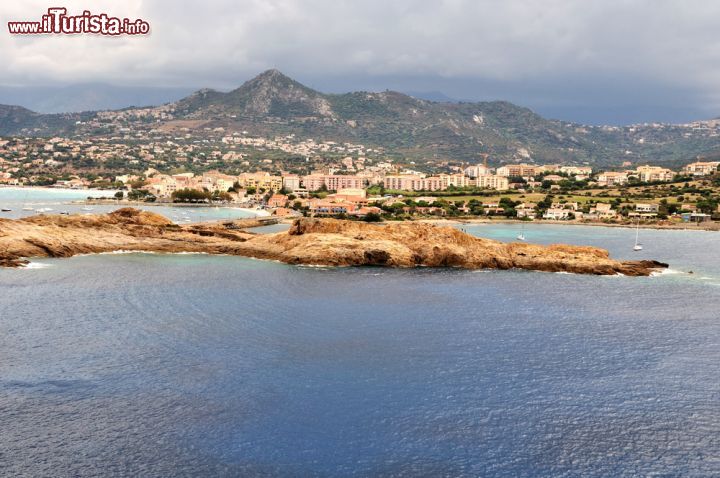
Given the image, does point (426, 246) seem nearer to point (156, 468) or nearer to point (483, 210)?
point (156, 468)

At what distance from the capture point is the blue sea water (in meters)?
17.4

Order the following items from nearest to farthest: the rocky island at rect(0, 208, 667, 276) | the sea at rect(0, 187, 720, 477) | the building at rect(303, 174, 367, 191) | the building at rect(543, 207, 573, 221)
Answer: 1. the sea at rect(0, 187, 720, 477)
2. the rocky island at rect(0, 208, 667, 276)
3. the building at rect(543, 207, 573, 221)
4. the building at rect(303, 174, 367, 191)

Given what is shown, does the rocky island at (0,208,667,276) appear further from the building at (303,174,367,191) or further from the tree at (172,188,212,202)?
the building at (303,174,367,191)

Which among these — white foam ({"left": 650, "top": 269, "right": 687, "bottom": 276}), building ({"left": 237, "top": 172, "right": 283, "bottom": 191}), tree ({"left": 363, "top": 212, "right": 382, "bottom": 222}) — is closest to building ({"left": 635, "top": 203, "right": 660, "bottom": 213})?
tree ({"left": 363, "top": 212, "right": 382, "bottom": 222})

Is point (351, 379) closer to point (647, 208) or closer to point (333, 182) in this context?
point (647, 208)

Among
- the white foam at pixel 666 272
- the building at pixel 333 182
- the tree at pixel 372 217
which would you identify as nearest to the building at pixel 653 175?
the building at pixel 333 182

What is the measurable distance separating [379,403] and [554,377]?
727cm

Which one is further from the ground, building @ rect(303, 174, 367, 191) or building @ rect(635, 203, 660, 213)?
building @ rect(303, 174, 367, 191)

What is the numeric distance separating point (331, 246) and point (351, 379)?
2697cm

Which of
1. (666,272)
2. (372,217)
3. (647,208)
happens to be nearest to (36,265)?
(666,272)

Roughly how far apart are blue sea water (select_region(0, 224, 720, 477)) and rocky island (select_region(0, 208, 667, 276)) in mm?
7623

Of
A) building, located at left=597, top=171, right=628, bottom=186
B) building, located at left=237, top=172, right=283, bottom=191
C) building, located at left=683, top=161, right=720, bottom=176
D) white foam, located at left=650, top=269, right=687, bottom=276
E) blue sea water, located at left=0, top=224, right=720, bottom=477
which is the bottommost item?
blue sea water, located at left=0, top=224, right=720, bottom=477

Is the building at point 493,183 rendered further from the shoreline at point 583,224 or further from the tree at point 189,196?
the tree at point 189,196

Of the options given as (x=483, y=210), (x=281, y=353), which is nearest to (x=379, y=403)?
(x=281, y=353)
